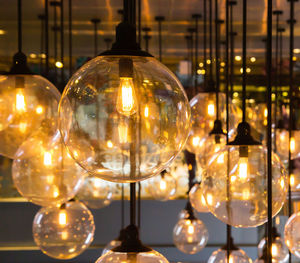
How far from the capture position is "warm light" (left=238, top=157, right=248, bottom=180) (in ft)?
5.40

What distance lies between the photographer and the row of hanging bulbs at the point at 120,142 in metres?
1.00

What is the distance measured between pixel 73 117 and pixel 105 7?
4360 mm

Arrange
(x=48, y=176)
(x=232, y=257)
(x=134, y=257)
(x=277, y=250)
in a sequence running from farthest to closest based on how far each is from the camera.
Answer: (x=277, y=250)
(x=232, y=257)
(x=48, y=176)
(x=134, y=257)

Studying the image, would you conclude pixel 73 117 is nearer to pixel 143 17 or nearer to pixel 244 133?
pixel 244 133

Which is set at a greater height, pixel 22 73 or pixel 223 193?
pixel 22 73

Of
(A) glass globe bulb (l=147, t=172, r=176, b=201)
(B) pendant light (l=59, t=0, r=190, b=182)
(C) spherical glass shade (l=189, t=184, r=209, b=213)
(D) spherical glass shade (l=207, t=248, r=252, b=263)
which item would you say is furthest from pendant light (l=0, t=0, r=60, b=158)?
(A) glass globe bulb (l=147, t=172, r=176, b=201)

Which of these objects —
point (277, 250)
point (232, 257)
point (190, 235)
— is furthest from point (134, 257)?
point (190, 235)

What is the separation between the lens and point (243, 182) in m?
1.65

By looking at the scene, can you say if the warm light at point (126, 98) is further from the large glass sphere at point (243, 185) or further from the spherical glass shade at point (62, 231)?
the spherical glass shade at point (62, 231)


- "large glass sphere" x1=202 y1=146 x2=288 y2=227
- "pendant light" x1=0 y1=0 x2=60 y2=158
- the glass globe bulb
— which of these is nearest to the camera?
"large glass sphere" x1=202 y1=146 x2=288 y2=227

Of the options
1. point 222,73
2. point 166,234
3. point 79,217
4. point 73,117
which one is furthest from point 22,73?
point 166,234

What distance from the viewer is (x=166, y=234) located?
10.1m

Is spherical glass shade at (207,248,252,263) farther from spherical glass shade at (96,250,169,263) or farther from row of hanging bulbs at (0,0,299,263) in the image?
spherical glass shade at (96,250,169,263)

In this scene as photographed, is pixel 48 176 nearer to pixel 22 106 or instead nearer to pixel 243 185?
pixel 22 106
